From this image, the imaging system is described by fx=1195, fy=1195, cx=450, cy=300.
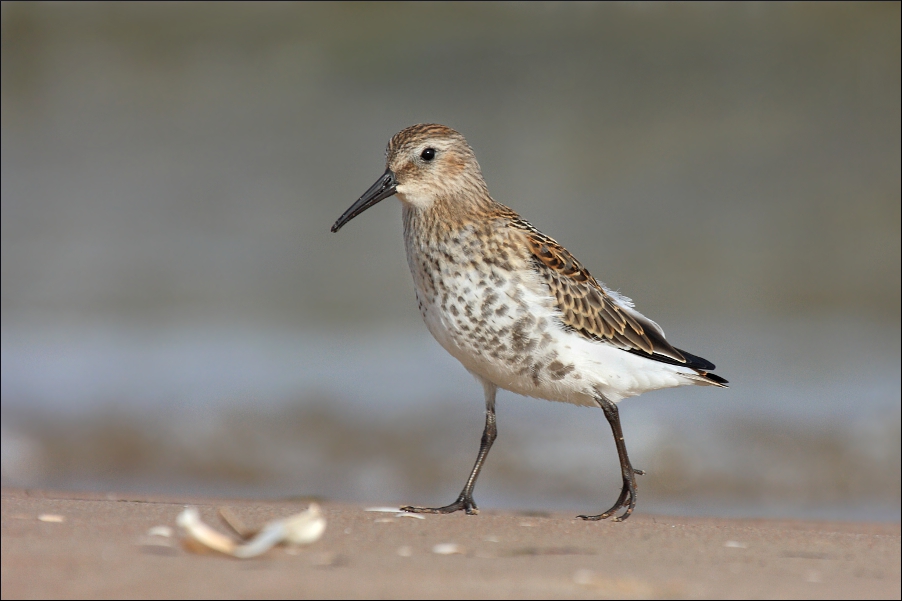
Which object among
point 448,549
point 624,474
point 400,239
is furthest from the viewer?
point 400,239

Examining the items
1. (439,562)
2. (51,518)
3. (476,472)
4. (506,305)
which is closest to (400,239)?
(476,472)

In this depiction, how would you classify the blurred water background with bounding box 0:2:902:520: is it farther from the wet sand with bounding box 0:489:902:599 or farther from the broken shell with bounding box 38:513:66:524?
the broken shell with bounding box 38:513:66:524

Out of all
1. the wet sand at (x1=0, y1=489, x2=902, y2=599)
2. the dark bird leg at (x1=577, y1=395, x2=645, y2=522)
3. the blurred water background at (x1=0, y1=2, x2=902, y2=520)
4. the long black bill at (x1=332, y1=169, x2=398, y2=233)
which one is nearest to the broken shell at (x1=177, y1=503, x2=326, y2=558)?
the wet sand at (x1=0, y1=489, x2=902, y2=599)

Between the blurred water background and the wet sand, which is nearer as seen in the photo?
the wet sand

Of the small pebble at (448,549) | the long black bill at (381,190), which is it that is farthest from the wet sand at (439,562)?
the long black bill at (381,190)

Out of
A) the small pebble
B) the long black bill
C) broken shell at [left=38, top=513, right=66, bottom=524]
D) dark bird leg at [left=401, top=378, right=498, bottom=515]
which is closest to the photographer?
the small pebble

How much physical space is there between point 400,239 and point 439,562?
9.13 meters

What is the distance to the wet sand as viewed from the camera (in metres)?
3.20

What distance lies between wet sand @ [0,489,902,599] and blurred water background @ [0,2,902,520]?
3.34 meters

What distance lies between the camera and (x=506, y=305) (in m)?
5.19

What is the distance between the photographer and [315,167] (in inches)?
532

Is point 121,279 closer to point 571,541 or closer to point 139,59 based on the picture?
point 139,59

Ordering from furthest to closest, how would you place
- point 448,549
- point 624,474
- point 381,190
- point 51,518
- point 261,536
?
point 381,190 < point 624,474 < point 51,518 < point 448,549 < point 261,536

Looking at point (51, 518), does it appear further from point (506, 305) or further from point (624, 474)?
point (624, 474)
